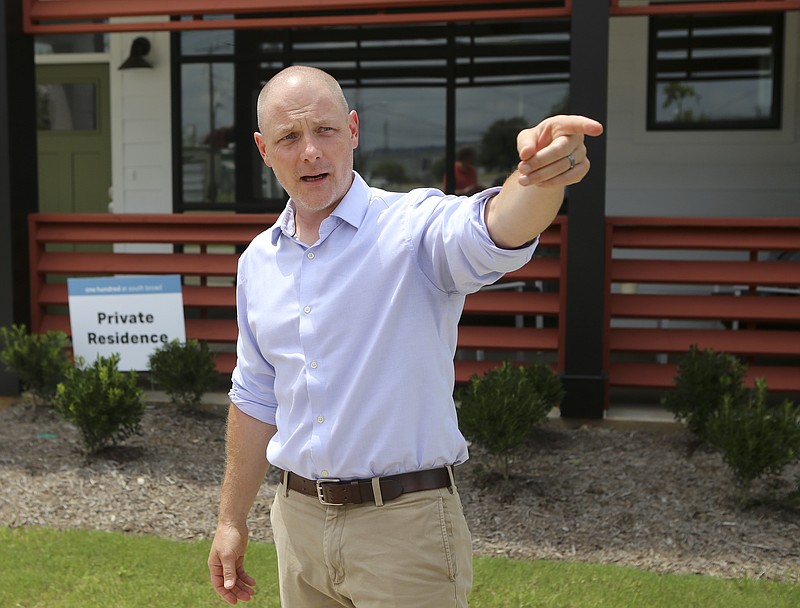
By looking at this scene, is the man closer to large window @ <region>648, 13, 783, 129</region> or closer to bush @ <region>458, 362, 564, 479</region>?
bush @ <region>458, 362, 564, 479</region>

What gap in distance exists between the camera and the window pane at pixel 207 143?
1011 cm

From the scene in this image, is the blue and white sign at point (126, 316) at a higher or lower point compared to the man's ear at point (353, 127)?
Result: lower

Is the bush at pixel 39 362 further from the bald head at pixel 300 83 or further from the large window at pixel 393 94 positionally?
the bald head at pixel 300 83

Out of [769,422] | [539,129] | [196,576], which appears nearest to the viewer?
[539,129]

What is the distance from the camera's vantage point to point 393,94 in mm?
10070

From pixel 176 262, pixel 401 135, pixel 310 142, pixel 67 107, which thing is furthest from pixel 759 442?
pixel 67 107

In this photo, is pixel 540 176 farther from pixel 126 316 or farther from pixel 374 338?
pixel 126 316

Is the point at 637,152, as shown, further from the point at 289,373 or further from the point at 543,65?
the point at 289,373

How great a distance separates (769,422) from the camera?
4.94 m

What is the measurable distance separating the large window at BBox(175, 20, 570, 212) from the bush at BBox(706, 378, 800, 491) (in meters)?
5.25

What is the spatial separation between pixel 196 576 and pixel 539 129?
312 centimetres

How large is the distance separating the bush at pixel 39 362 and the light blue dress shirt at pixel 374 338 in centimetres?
492

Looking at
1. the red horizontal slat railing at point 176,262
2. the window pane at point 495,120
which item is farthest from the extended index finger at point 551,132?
the window pane at point 495,120

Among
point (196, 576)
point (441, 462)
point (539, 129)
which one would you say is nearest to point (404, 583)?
point (441, 462)
